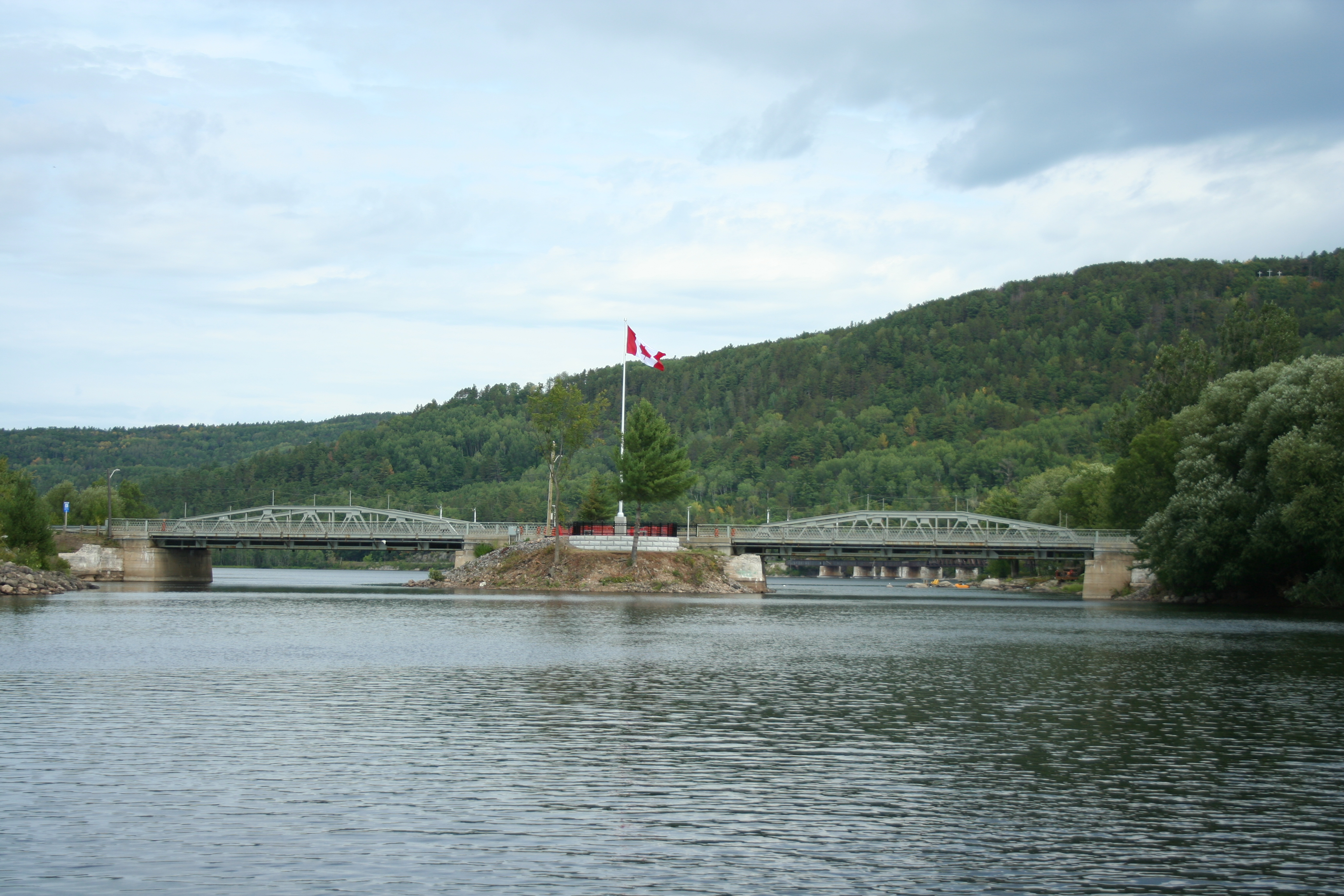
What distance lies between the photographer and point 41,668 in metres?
41.0

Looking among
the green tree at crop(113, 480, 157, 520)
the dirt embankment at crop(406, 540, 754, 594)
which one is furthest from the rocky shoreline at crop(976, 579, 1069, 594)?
the green tree at crop(113, 480, 157, 520)

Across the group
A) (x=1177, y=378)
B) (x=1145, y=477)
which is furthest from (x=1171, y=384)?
(x=1145, y=477)

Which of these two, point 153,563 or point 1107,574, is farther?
point 153,563

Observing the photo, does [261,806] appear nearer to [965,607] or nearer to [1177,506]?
[1177,506]

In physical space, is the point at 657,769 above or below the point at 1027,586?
above

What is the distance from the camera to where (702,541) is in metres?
125

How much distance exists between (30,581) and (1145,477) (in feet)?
339

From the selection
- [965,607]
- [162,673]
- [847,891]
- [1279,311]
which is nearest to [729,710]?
[847,891]

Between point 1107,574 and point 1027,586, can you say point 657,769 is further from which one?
point 1027,586

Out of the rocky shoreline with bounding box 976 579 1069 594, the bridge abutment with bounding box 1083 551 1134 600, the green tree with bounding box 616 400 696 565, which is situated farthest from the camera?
the rocky shoreline with bounding box 976 579 1069 594

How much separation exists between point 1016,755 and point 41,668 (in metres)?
32.6

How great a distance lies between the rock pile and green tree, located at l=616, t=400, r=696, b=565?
166 ft

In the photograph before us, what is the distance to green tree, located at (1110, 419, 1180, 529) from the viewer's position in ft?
374

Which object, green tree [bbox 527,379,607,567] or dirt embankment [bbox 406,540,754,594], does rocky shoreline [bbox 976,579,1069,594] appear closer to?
dirt embankment [bbox 406,540,754,594]
